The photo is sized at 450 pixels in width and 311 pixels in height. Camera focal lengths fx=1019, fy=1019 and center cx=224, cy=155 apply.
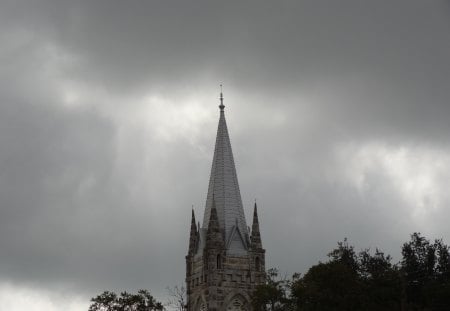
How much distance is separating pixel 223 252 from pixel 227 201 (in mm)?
6058

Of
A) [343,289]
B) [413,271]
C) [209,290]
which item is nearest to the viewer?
[343,289]

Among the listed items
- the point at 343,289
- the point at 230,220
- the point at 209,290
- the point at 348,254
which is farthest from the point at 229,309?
the point at 343,289

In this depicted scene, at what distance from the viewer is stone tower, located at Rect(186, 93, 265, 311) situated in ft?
378

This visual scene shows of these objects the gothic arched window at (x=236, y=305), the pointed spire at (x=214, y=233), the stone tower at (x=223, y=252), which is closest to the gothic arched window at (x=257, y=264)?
the stone tower at (x=223, y=252)

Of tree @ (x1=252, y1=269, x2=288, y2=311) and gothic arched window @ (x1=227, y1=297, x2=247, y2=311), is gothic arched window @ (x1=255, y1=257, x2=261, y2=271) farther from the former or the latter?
tree @ (x1=252, y1=269, x2=288, y2=311)

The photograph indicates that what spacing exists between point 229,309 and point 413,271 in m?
34.1

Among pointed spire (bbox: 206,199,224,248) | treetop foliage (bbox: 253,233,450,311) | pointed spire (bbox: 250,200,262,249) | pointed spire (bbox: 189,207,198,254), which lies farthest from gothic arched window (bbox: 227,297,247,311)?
treetop foliage (bbox: 253,233,450,311)

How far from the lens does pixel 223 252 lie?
382 feet

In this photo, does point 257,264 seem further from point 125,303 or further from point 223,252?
point 125,303

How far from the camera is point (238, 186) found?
120125mm

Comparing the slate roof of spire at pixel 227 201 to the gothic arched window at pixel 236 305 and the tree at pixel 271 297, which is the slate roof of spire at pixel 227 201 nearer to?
the gothic arched window at pixel 236 305

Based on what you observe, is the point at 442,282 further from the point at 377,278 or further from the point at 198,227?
the point at 198,227

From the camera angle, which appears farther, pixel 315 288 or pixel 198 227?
pixel 198 227

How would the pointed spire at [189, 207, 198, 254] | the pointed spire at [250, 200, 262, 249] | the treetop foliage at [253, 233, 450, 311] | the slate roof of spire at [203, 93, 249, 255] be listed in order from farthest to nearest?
the pointed spire at [189, 207, 198, 254] → the pointed spire at [250, 200, 262, 249] → the slate roof of spire at [203, 93, 249, 255] → the treetop foliage at [253, 233, 450, 311]
